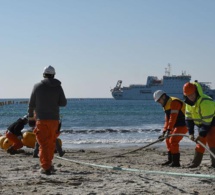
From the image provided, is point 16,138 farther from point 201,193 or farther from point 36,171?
point 201,193

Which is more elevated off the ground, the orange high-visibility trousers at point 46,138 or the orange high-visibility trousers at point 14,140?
the orange high-visibility trousers at point 46,138

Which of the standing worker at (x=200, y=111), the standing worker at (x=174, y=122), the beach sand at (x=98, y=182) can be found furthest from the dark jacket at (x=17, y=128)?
the standing worker at (x=200, y=111)

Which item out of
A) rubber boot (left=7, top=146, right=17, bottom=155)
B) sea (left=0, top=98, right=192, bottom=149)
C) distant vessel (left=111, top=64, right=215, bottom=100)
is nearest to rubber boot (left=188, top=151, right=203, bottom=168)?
rubber boot (left=7, top=146, right=17, bottom=155)

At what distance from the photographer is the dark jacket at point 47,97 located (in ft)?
24.4

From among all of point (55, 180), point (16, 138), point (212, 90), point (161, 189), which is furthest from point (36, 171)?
point (212, 90)

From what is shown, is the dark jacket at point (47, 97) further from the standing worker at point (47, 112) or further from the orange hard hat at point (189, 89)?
the orange hard hat at point (189, 89)

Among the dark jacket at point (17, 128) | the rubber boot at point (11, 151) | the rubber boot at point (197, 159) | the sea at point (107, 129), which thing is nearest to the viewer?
the rubber boot at point (197, 159)

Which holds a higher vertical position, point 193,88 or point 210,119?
point 193,88

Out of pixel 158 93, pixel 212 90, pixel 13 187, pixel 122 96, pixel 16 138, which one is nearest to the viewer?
pixel 13 187

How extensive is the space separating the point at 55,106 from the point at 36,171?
1.18 meters

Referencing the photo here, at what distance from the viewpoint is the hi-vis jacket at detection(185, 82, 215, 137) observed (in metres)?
8.27

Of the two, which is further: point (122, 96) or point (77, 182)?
point (122, 96)

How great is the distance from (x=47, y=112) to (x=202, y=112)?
2.69 metres

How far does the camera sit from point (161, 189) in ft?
21.2
